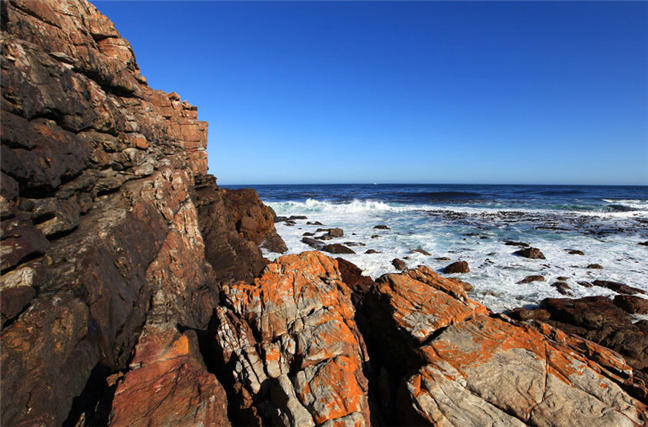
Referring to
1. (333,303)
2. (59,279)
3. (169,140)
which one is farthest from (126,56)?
(333,303)

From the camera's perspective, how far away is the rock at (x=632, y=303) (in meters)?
10.7

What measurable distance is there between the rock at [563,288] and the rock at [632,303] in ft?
4.72

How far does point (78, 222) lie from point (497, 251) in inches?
843

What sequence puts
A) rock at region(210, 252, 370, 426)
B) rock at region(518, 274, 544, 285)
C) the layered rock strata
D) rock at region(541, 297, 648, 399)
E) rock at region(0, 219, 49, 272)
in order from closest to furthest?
the layered rock strata → rock at region(210, 252, 370, 426) → rock at region(0, 219, 49, 272) → rock at region(541, 297, 648, 399) → rock at region(518, 274, 544, 285)

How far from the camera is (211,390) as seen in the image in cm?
421

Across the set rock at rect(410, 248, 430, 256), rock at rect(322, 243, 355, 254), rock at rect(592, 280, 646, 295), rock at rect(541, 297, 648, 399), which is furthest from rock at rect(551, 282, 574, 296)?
rock at rect(322, 243, 355, 254)

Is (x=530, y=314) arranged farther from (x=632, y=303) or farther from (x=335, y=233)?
(x=335, y=233)

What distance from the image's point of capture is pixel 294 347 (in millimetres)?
4738

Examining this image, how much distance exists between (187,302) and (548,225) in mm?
33459

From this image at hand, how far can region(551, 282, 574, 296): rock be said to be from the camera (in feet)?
41.3

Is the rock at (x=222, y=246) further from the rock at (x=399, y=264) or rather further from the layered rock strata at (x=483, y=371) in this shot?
the layered rock strata at (x=483, y=371)

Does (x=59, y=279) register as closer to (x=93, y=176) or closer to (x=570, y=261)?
(x=93, y=176)

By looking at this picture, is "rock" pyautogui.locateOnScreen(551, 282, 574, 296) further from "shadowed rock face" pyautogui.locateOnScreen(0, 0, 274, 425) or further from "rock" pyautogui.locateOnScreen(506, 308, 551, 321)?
"shadowed rock face" pyautogui.locateOnScreen(0, 0, 274, 425)

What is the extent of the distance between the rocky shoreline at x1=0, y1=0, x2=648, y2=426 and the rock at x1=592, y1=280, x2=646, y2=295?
4880mm
